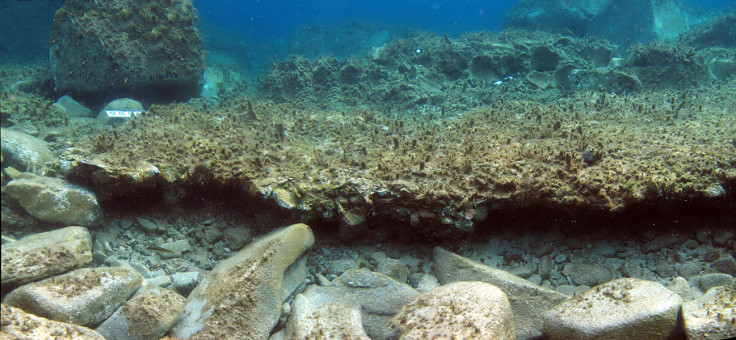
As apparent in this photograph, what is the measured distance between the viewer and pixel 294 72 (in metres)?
10.1

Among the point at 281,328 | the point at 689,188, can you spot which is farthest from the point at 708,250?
the point at 281,328

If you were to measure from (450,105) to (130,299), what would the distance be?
6.55 meters

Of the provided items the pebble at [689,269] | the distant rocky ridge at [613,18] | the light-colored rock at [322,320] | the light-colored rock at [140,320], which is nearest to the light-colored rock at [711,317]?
the pebble at [689,269]

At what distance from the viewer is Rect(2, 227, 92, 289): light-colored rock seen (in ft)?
10.0

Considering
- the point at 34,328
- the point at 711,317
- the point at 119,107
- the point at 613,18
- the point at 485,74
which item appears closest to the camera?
the point at 34,328

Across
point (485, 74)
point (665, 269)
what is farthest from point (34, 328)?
point (485, 74)

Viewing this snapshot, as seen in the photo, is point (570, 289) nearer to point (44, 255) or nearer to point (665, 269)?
point (665, 269)

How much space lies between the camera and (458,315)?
9.78ft

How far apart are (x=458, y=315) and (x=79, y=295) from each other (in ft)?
10.9

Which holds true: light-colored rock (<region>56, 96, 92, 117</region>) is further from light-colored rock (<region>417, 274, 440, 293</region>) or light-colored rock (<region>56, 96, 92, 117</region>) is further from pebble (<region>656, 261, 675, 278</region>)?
pebble (<region>656, 261, 675, 278</region>)

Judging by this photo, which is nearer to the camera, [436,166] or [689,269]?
[689,269]

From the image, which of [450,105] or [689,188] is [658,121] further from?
[450,105]

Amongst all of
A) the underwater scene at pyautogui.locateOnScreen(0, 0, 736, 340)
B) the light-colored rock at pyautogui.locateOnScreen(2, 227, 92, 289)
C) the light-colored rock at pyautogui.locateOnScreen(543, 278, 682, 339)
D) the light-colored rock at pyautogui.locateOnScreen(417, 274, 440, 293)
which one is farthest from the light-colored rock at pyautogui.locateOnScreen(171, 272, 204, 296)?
the light-colored rock at pyautogui.locateOnScreen(543, 278, 682, 339)

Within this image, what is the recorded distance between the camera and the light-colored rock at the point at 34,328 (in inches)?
95.7
